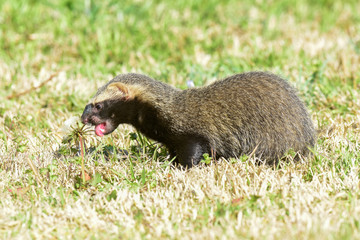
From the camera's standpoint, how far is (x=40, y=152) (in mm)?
5332

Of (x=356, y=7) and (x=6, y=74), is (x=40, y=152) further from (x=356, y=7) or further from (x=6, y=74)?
(x=356, y=7)

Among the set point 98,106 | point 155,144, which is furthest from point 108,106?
→ point 155,144

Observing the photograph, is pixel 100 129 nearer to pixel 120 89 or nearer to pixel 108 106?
pixel 108 106

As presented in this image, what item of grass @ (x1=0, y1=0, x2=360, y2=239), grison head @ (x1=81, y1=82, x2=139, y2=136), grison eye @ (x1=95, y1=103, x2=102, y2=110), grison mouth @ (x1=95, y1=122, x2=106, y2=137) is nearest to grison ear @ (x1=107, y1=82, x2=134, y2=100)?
grison head @ (x1=81, y1=82, x2=139, y2=136)

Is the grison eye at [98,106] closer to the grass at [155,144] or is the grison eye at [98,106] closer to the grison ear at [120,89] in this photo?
the grison ear at [120,89]

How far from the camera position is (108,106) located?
5.28 m

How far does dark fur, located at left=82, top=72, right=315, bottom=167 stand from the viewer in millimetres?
5066

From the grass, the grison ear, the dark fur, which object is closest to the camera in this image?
the grass

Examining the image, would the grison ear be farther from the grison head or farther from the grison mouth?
the grison mouth

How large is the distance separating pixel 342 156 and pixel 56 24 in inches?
234

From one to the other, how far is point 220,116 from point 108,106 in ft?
3.53


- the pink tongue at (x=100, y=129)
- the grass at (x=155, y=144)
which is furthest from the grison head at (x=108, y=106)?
the grass at (x=155, y=144)

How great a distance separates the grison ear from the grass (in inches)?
19.4

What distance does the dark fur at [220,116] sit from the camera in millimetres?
5066
